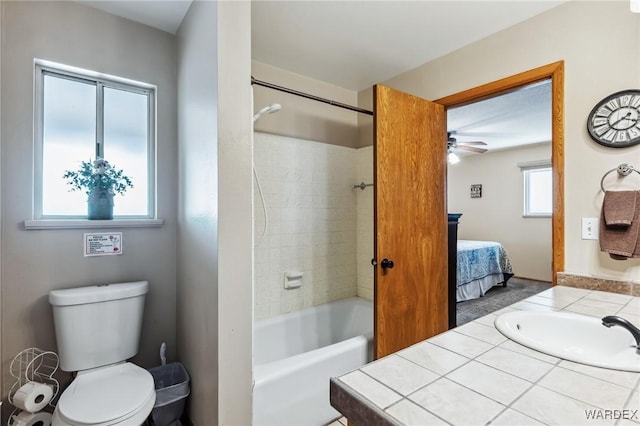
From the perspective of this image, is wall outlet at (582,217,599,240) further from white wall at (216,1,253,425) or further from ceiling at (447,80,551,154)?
white wall at (216,1,253,425)

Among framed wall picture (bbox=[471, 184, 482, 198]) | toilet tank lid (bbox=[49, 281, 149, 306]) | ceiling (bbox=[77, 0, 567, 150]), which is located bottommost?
Answer: toilet tank lid (bbox=[49, 281, 149, 306])

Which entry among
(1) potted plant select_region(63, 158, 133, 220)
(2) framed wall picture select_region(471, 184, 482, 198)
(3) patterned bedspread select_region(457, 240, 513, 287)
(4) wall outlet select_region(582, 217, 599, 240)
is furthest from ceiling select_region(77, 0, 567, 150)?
(2) framed wall picture select_region(471, 184, 482, 198)

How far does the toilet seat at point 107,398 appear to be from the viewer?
1255 mm

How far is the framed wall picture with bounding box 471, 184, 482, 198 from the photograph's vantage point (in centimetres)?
603

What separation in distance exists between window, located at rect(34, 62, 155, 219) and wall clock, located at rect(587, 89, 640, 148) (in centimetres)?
261

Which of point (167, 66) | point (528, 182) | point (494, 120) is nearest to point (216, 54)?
point (167, 66)

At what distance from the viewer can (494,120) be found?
13.0 ft

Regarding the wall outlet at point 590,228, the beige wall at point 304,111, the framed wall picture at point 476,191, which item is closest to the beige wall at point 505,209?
the framed wall picture at point 476,191

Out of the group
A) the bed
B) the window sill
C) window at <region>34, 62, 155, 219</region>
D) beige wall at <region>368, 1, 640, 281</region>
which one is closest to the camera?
beige wall at <region>368, 1, 640, 281</region>

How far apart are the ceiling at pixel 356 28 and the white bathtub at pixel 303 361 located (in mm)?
2021

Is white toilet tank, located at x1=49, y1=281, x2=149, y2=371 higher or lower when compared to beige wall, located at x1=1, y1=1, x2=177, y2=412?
lower

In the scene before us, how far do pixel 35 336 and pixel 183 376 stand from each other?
2.65ft

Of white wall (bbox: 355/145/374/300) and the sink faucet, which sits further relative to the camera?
white wall (bbox: 355/145/374/300)

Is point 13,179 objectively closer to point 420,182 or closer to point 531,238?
point 420,182
